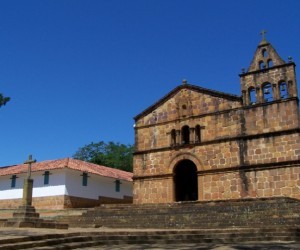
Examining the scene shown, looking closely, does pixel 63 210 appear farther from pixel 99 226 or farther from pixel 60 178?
pixel 99 226

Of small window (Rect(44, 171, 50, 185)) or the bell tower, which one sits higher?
the bell tower

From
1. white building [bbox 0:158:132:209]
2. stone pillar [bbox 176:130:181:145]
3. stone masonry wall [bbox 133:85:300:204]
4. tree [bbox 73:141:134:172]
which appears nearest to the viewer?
stone masonry wall [bbox 133:85:300:204]

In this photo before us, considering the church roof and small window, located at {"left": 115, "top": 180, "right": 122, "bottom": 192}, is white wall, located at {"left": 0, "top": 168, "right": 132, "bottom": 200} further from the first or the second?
the church roof

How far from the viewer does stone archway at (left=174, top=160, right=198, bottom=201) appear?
25797mm

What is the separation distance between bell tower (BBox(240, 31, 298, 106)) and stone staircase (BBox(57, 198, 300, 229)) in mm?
7457

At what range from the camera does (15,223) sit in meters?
16.5

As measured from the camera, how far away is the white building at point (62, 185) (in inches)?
1147

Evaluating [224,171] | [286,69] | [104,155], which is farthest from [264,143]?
[104,155]

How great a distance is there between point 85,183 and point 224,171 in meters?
12.6

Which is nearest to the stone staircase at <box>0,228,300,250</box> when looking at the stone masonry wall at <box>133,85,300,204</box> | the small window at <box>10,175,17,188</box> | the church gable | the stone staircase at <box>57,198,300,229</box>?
the stone staircase at <box>57,198,300,229</box>

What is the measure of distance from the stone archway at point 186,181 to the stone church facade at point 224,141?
0.22 ft

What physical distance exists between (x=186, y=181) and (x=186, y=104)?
537cm

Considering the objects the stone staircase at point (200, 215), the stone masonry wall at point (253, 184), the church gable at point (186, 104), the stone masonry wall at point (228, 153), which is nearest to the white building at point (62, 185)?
the stone masonry wall at point (228, 153)

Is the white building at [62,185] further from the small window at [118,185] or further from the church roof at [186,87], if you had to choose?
the church roof at [186,87]
